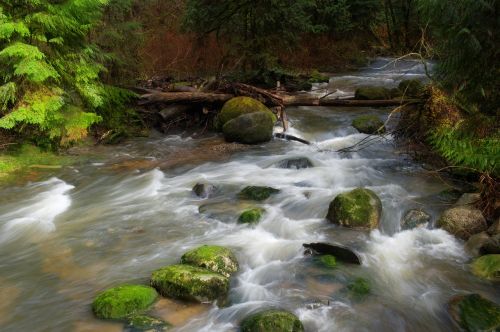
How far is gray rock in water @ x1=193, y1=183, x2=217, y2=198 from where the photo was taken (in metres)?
9.27

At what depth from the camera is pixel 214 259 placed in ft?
20.5

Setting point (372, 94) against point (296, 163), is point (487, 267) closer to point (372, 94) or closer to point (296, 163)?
point (296, 163)

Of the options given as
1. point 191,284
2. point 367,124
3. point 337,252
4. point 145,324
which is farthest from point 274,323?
point 367,124

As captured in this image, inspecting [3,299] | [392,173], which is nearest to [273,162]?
[392,173]

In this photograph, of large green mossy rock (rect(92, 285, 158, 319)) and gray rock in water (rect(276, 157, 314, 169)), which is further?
gray rock in water (rect(276, 157, 314, 169))

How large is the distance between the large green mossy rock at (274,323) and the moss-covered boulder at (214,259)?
3.87 feet

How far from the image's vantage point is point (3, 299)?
5.90 meters

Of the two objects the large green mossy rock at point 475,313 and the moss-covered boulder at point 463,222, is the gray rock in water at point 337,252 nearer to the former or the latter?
the large green mossy rock at point 475,313

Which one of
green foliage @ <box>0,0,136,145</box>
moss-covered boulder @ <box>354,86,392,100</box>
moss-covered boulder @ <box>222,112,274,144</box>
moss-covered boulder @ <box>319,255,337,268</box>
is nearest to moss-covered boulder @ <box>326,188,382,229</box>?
moss-covered boulder @ <box>319,255,337,268</box>

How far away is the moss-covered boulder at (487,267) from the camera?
238 inches

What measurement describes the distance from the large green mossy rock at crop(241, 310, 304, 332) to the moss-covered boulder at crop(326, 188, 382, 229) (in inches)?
112

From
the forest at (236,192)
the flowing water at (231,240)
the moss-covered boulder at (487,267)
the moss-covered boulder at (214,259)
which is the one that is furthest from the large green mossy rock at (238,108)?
the moss-covered boulder at (487,267)

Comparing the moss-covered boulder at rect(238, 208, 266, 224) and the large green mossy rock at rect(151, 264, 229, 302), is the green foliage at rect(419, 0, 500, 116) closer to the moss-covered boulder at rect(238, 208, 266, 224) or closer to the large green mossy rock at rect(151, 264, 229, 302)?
the moss-covered boulder at rect(238, 208, 266, 224)

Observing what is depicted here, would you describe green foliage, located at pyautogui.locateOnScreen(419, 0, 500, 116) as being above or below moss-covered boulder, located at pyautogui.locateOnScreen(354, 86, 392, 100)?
above
